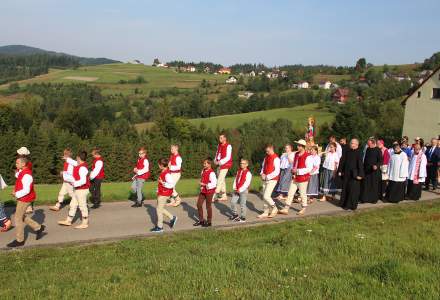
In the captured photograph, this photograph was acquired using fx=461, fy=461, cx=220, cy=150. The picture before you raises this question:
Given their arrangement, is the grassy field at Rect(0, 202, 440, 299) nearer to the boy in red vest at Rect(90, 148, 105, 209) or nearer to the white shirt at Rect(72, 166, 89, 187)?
the white shirt at Rect(72, 166, 89, 187)

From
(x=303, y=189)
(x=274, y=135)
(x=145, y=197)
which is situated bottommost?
(x=274, y=135)

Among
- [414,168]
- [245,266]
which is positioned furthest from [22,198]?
[414,168]

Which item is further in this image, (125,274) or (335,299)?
(125,274)

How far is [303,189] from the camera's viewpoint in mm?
12195

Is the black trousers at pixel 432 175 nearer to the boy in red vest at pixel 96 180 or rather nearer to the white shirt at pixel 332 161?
the white shirt at pixel 332 161

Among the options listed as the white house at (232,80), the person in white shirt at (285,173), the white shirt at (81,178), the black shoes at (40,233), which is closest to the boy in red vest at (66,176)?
the white shirt at (81,178)

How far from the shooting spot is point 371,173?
1398 cm

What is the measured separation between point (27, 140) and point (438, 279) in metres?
46.8

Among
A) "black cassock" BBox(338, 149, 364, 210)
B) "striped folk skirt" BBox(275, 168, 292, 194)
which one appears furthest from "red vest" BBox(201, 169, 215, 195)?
"black cassock" BBox(338, 149, 364, 210)

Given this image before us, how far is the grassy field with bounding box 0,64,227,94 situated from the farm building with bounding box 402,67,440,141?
96.0m

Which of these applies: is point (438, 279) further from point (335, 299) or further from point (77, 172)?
point (77, 172)

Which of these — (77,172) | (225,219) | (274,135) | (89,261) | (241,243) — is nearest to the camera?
(89,261)

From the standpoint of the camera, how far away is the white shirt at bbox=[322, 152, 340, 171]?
14.6 metres

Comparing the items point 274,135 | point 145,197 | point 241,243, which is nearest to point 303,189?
point 241,243
